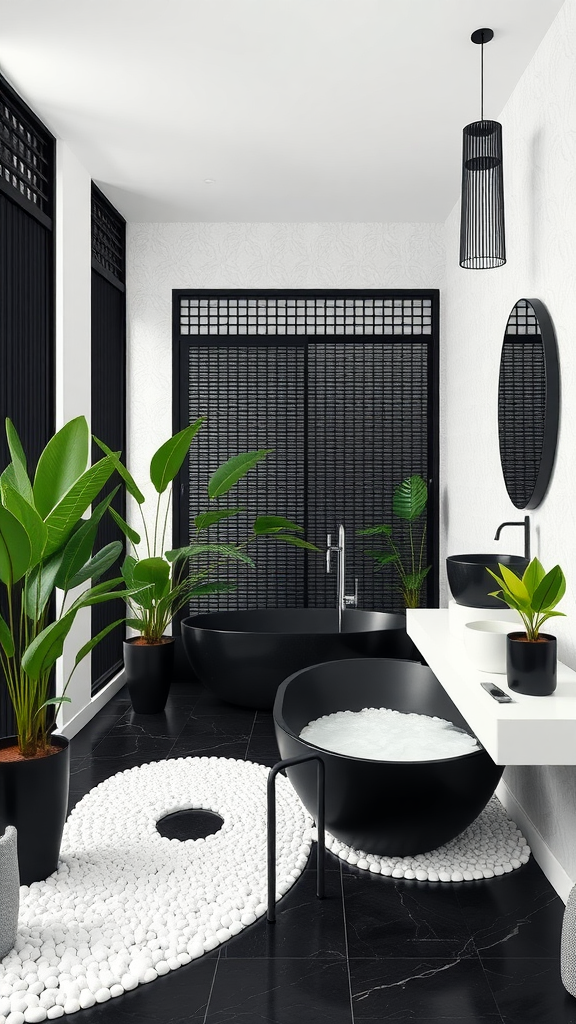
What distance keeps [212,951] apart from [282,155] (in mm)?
3581

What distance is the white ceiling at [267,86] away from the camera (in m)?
2.79

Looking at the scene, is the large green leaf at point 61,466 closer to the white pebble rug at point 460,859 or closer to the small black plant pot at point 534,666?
the small black plant pot at point 534,666

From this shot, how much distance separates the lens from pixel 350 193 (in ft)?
15.0

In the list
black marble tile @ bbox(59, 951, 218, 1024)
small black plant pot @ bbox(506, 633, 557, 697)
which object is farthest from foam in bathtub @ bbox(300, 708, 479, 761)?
black marble tile @ bbox(59, 951, 218, 1024)

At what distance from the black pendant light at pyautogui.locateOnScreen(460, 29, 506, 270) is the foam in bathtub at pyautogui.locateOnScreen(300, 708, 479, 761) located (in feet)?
6.03

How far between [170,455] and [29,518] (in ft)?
5.60

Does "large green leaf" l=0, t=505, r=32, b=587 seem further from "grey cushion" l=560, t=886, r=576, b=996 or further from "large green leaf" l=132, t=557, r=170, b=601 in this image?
"grey cushion" l=560, t=886, r=576, b=996

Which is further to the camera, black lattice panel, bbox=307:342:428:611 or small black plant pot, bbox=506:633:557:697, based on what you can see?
black lattice panel, bbox=307:342:428:611

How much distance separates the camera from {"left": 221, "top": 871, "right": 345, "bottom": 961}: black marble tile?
7.10 ft

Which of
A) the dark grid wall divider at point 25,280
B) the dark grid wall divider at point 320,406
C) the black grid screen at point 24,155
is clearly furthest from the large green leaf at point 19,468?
the dark grid wall divider at point 320,406

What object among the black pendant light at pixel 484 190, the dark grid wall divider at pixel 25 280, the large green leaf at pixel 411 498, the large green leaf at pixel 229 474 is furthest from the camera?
the large green leaf at pixel 411 498

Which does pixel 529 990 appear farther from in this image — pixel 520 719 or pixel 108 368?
pixel 108 368

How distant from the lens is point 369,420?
5.27 m

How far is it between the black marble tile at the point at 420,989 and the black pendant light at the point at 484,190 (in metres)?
2.42
